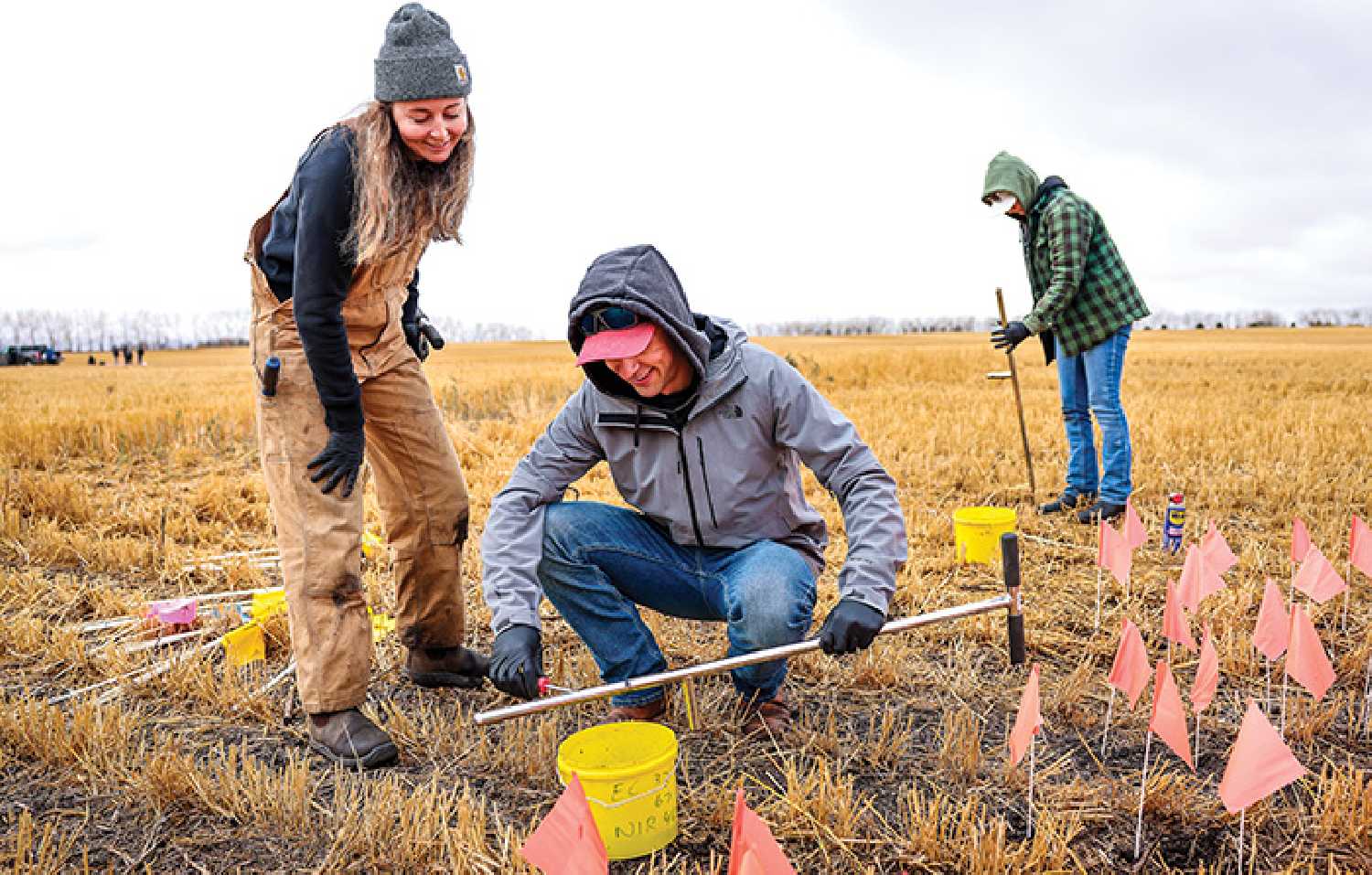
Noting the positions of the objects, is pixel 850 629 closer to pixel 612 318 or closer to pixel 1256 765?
pixel 1256 765

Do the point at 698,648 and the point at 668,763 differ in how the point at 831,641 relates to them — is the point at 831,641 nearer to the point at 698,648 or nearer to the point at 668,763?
the point at 668,763

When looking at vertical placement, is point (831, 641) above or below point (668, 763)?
above

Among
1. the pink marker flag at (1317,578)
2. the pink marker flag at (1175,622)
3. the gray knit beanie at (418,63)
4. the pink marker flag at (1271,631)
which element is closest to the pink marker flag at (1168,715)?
the pink marker flag at (1175,622)

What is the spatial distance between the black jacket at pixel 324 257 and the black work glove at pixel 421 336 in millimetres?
682

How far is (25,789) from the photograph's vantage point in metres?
2.76

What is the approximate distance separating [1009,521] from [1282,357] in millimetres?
22173

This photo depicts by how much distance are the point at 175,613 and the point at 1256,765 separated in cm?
412

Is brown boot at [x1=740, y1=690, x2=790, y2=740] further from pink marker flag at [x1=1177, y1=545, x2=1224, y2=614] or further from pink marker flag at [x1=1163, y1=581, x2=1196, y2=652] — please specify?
pink marker flag at [x1=1177, y1=545, x2=1224, y2=614]

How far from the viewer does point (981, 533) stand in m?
4.78

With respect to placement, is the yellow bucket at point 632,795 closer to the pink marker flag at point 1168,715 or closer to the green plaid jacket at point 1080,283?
the pink marker flag at point 1168,715

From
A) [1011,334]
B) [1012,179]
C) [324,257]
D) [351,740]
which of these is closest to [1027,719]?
[351,740]

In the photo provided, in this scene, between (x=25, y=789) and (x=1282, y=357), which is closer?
(x=25, y=789)

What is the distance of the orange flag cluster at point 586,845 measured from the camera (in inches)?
65.6

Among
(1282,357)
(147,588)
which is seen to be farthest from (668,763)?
(1282,357)
